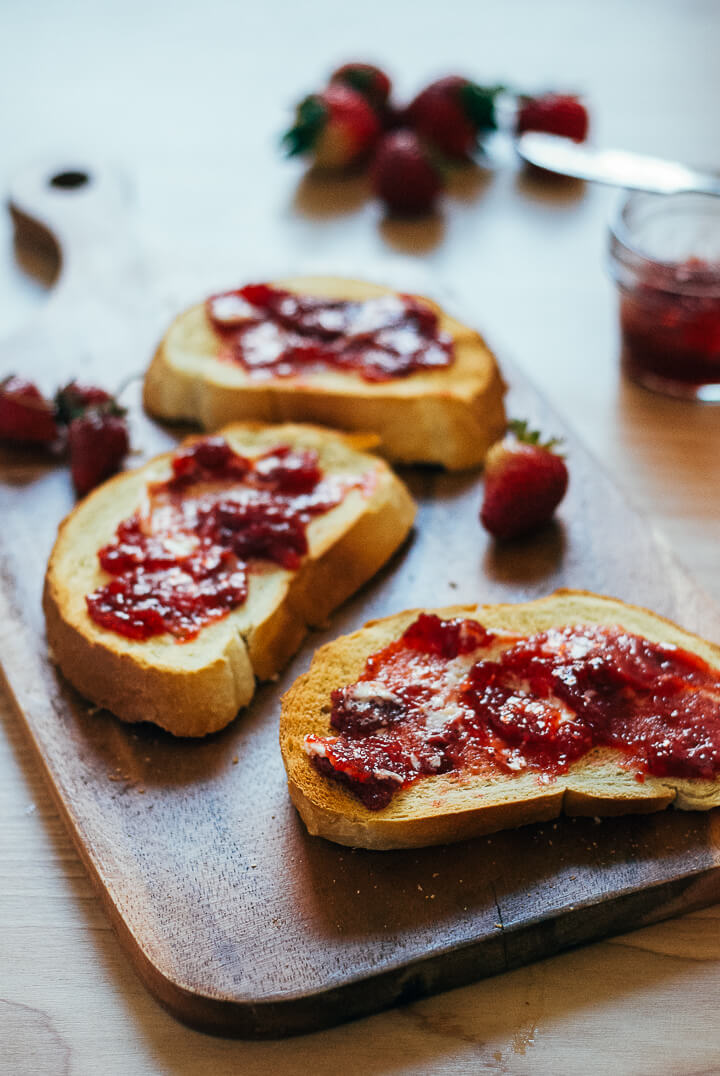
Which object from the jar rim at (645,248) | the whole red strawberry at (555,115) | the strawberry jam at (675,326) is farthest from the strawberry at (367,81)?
the strawberry jam at (675,326)

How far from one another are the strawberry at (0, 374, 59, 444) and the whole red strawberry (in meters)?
2.68

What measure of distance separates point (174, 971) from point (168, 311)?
8.46 feet

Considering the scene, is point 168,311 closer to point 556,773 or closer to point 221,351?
point 221,351

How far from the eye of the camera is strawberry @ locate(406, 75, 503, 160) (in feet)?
16.7

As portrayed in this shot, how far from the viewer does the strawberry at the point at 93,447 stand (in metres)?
3.47

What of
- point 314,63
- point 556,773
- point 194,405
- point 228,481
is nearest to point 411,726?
point 556,773

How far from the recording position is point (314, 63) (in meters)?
6.11

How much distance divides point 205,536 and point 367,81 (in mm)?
2964

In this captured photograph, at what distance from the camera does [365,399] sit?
139 inches

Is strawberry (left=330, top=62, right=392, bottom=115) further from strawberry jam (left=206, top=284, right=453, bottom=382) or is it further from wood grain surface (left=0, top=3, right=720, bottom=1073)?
strawberry jam (left=206, top=284, right=453, bottom=382)

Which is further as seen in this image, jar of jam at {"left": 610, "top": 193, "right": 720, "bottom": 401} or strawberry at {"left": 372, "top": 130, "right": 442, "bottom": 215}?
strawberry at {"left": 372, "top": 130, "right": 442, "bottom": 215}

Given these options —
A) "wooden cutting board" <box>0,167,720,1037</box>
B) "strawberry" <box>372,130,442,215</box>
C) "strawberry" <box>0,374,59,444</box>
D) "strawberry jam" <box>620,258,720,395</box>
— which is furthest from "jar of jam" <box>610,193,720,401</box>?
"strawberry" <box>0,374,59,444</box>

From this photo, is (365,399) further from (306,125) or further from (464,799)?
(306,125)

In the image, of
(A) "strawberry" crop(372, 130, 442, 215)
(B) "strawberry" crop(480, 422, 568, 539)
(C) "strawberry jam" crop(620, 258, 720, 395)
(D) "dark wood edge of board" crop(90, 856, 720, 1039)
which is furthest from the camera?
(A) "strawberry" crop(372, 130, 442, 215)
